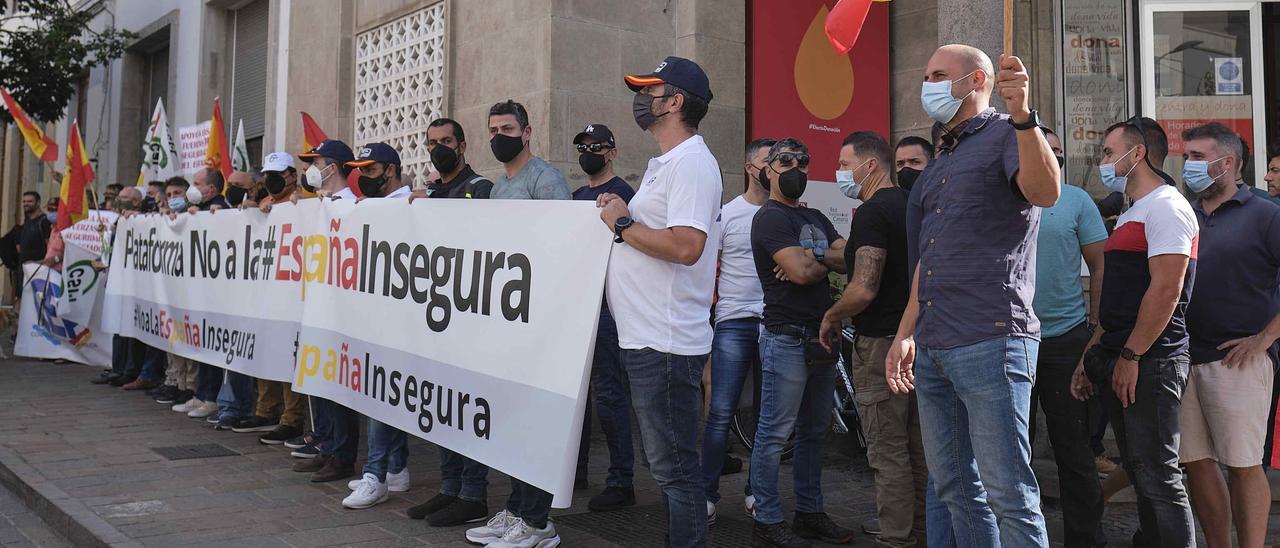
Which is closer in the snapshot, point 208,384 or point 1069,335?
point 1069,335

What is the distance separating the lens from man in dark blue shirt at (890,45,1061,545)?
2992mm

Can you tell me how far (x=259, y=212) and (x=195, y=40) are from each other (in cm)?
917

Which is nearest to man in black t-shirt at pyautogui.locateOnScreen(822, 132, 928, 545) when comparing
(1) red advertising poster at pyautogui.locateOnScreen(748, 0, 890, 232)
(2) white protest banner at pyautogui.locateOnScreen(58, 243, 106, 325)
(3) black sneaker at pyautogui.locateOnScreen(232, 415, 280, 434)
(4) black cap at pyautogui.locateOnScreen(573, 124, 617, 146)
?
(4) black cap at pyautogui.locateOnScreen(573, 124, 617, 146)

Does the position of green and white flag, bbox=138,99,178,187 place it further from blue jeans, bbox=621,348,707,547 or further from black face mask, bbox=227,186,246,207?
blue jeans, bbox=621,348,707,547

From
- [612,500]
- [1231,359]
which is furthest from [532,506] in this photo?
[1231,359]

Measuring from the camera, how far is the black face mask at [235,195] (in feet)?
26.4

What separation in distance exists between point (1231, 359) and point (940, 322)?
1802mm

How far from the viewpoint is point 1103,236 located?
15.1ft

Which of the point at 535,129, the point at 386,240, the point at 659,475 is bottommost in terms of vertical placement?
the point at 659,475

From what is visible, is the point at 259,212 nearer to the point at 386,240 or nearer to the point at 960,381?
the point at 386,240

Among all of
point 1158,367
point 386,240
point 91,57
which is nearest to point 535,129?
point 386,240

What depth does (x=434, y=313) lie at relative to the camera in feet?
16.2

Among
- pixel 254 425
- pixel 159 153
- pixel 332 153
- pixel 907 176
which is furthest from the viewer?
pixel 159 153

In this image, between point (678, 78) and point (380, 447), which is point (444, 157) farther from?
point (678, 78)
